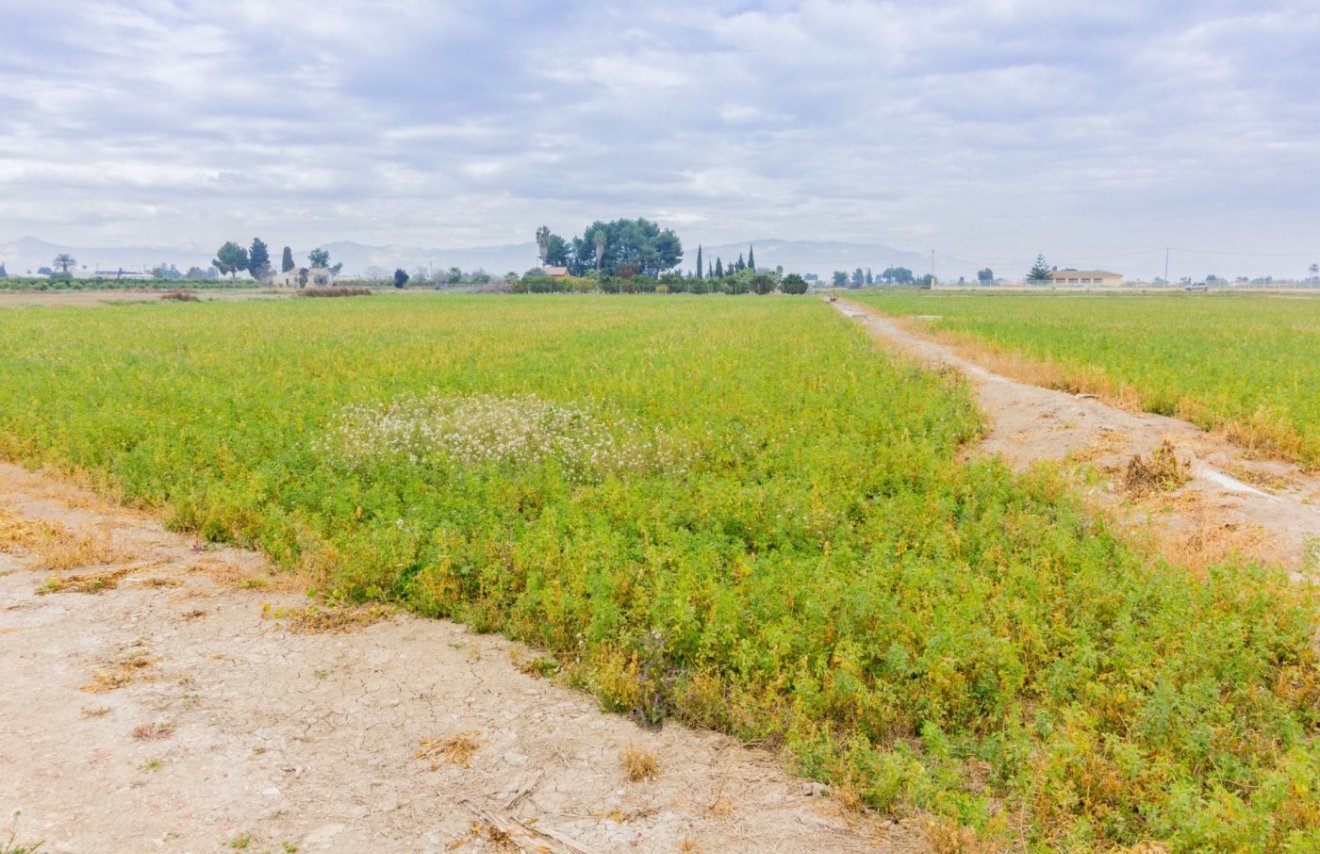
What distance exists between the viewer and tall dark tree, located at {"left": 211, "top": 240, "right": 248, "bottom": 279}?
176663mm

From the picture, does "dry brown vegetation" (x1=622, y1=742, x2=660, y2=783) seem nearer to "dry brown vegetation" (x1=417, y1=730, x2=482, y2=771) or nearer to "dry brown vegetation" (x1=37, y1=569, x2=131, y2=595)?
"dry brown vegetation" (x1=417, y1=730, x2=482, y2=771)

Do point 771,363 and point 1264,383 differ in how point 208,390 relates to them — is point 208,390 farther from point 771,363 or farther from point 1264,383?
point 1264,383

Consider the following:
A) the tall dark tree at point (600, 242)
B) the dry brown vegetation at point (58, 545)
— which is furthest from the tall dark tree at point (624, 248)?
the dry brown vegetation at point (58, 545)

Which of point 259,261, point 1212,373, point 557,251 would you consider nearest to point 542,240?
point 557,251

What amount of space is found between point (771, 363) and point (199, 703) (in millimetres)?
16669

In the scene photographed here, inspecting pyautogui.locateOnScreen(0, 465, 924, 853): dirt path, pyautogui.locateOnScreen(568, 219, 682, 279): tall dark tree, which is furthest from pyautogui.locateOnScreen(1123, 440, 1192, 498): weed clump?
pyautogui.locateOnScreen(568, 219, 682, 279): tall dark tree

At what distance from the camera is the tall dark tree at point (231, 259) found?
176663 millimetres

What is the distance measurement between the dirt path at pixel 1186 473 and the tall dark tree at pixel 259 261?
650 ft

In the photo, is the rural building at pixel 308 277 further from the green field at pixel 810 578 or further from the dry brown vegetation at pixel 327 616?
the dry brown vegetation at pixel 327 616

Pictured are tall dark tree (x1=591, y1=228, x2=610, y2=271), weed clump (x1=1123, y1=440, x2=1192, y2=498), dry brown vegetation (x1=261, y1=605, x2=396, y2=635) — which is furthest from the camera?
tall dark tree (x1=591, y1=228, x2=610, y2=271)

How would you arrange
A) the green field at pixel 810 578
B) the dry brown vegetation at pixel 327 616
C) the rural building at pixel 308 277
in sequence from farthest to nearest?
the rural building at pixel 308 277 < the dry brown vegetation at pixel 327 616 < the green field at pixel 810 578

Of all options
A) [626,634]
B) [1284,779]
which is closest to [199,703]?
[626,634]

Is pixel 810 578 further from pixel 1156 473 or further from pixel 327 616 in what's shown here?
pixel 1156 473

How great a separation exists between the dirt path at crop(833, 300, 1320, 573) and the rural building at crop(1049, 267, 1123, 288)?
16794 cm
